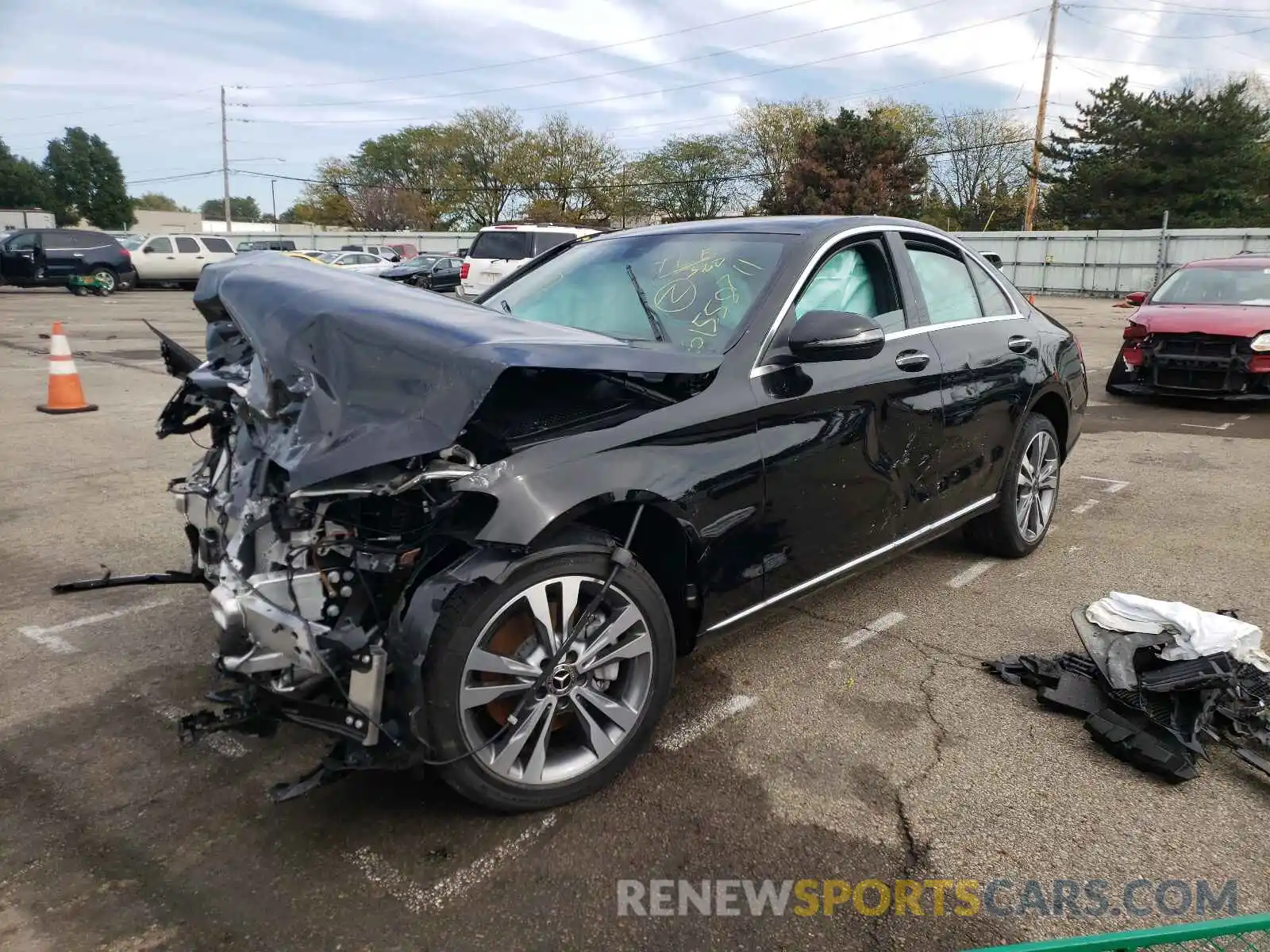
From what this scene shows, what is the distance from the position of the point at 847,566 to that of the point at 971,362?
1.24 meters

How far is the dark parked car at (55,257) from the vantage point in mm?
24312

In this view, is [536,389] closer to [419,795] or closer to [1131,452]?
[419,795]

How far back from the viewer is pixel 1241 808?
2.53m

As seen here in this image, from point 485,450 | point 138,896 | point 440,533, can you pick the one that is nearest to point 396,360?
point 485,450

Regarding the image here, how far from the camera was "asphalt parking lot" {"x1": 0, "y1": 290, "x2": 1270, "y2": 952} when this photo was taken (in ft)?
6.95

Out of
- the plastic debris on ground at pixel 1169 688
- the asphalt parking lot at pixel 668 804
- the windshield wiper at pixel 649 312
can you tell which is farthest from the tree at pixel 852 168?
the plastic debris on ground at pixel 1169 688

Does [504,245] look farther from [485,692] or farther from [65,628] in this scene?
[485,692]

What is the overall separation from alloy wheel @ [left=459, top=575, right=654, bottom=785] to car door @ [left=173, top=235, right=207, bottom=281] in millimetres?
30278

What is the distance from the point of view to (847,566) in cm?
340

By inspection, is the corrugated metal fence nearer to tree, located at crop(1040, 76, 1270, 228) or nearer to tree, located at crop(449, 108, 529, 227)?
tree, located at crop(1040, 76, 1270, 228)

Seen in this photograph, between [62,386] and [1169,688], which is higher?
[62,386]

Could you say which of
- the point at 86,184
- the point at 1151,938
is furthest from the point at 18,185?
the point at 1151,938

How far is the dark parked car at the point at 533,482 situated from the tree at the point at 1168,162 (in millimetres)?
41001

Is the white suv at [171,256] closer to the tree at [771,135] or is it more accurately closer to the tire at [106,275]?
the tire at [106,275]
